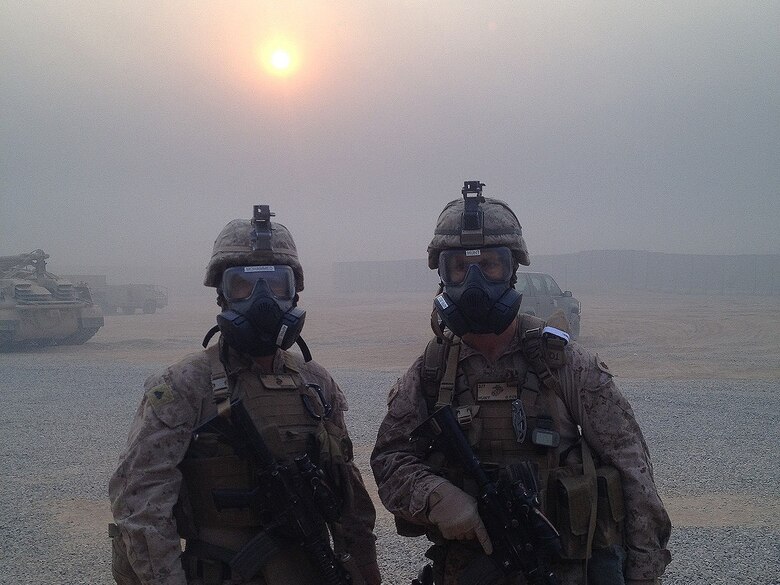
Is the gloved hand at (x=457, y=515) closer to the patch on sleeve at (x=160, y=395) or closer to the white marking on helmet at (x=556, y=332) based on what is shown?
the white marking on helmet at (x=556, y=332)

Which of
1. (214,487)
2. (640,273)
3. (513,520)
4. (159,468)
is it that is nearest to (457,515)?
(513,520)

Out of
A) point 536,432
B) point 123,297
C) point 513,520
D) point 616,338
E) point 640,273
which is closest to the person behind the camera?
point 513,520

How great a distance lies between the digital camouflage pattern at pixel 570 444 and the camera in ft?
8.22

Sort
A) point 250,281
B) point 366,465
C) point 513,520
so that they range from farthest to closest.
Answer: point 366,465
point 250,281
point 513,520

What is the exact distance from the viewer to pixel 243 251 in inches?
117

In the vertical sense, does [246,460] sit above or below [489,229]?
below

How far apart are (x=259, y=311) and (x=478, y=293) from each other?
Result: 3.23 feet

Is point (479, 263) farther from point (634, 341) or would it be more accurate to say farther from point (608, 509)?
point (634, 341)

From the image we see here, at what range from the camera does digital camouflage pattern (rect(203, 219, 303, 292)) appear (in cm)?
297

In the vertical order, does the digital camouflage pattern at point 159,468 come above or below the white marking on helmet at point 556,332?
below

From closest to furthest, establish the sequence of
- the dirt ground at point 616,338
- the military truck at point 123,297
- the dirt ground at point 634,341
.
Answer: the dirt ground at point 634,341 → the dirt ground at point 616,338 → the military truck at point 123,297

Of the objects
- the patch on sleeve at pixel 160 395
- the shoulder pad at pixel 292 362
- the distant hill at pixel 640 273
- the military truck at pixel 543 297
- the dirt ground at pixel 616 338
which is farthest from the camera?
the distant hill at pixel 640 273

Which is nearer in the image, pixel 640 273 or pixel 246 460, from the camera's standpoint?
pixel 246 460

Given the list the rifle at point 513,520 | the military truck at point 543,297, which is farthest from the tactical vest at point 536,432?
the military truck at point 543,297
